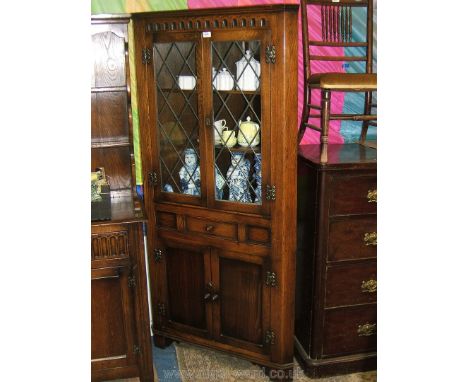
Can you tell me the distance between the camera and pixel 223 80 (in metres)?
2.22

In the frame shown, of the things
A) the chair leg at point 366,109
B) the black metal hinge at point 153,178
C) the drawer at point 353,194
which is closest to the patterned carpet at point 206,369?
the drawer at point 353,194

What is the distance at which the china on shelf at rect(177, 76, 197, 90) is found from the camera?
2.29 meters

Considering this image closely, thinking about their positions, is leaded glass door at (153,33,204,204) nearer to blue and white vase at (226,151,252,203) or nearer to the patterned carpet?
blue and white vase at (226,151,252,203)

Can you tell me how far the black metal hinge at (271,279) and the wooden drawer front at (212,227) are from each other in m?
0.25

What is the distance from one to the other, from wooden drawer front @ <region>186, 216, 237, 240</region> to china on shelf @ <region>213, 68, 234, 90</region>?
668 millimetres

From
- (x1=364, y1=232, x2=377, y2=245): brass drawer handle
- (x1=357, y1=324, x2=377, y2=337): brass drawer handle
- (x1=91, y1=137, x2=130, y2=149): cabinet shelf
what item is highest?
(x1=91, y1=137, x2=130, y2=149): cabinet shelf

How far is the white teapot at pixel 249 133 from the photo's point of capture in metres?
2.23

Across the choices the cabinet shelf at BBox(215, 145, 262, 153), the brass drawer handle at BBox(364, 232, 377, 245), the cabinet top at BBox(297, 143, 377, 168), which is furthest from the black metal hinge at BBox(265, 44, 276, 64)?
the brass drawer handle at BBox(364, 232, 377, 245)

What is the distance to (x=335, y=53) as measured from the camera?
2787mm

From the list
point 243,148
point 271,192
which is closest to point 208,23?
point 243,148
